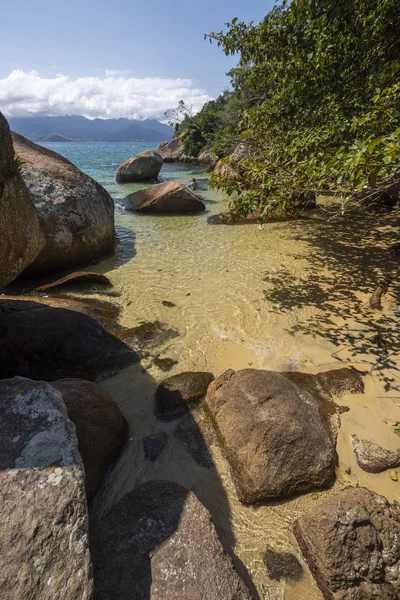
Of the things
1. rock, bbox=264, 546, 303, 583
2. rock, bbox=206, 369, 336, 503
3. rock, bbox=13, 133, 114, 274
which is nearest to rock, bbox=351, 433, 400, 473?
rock, bbox=206, 369, 336, 503

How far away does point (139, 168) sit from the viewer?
26891 millimetres

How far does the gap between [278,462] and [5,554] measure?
2.64 m

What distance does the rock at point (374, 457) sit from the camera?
145 inches

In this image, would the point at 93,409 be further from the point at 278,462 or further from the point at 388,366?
the point at 388,366

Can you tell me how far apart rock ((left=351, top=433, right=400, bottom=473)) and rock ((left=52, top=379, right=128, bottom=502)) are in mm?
3048

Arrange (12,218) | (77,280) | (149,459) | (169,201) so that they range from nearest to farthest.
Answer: (149,459), (12,218), (77,280), (169,201)

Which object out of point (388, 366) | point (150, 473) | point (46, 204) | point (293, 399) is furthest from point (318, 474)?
point (46, 204)

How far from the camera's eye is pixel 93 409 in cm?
390

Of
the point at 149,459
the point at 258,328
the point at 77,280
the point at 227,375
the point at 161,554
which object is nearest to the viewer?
the point at 161,554

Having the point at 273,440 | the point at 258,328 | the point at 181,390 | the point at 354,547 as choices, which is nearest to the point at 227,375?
the point at 181,390

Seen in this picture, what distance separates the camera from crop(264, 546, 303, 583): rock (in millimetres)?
2828

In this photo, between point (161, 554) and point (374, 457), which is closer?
point (161, 554)

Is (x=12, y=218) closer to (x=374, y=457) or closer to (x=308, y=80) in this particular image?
(x=374, y=457)

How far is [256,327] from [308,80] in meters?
6.59
